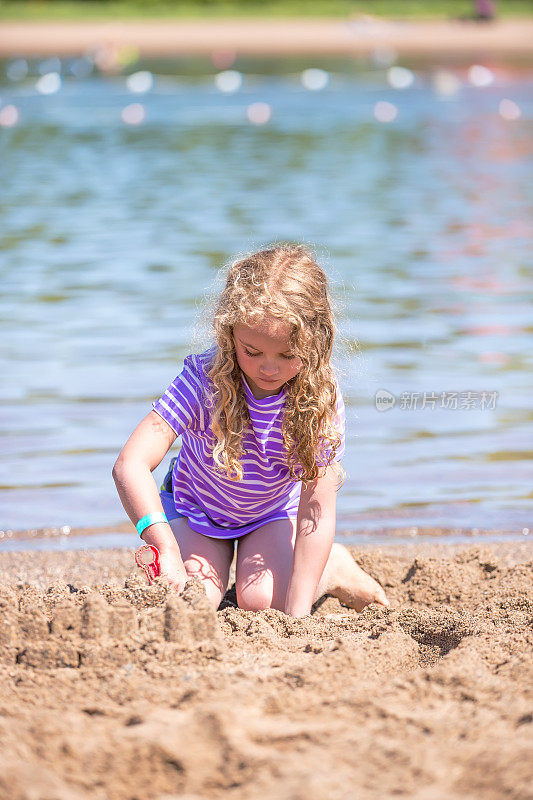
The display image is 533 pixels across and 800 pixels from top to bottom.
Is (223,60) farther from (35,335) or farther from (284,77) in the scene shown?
(35,335)

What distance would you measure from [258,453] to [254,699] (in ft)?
4.08

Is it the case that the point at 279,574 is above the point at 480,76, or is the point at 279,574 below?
below

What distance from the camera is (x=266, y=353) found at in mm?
3131

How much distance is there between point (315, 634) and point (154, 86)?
27.5m

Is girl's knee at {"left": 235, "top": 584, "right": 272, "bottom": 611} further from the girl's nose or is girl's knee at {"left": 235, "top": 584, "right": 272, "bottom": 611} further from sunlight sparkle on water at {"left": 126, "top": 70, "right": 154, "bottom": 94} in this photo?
sunlight sparkle on water at {"left": 126, "top": 70, "right": 154, "bottom": 94}

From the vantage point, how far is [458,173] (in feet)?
48.2

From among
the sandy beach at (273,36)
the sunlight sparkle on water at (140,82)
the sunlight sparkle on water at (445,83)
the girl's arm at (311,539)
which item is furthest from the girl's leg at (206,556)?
the sandy beach at (273,36)

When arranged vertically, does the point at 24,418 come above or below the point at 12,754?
below

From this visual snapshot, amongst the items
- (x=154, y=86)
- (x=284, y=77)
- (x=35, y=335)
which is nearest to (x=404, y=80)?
(x=284, y=77)

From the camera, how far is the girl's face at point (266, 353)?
308 centimetres

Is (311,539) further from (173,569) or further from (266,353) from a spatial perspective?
(266,353)

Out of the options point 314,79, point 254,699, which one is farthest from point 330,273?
point 314,79
